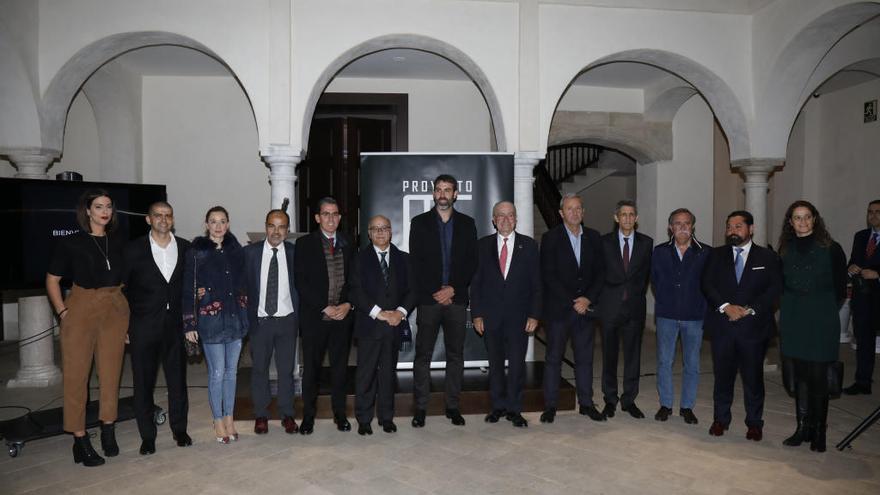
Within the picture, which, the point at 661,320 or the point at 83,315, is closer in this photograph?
the point at 83,315

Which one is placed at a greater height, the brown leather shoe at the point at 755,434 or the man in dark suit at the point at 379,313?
the man in dark suit at the point at 379,313

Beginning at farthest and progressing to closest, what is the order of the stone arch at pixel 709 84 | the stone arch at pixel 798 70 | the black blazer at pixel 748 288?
the stone arch at pixel 709 84, the stone arch at pixel 798 70, the black blazer at pixel 748 288

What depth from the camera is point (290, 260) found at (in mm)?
4465

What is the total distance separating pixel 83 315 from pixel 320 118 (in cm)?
541

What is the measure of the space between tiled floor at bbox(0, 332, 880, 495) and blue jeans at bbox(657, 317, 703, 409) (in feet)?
0.69

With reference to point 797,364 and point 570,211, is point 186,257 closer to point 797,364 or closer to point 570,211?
point 570,211

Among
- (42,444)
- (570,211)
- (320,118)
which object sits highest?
(320,118)

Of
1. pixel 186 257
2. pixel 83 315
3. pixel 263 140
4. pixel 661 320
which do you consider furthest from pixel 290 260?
pixel 661 320

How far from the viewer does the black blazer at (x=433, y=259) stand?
4.54m

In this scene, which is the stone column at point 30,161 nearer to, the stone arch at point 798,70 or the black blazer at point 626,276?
the black blazer at point 626,276

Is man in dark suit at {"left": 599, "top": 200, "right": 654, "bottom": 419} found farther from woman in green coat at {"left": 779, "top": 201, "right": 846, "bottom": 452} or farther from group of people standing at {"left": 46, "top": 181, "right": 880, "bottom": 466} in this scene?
woman in green coat at {"left": 779, "top": 201, "right": 846, "bottom": 452}

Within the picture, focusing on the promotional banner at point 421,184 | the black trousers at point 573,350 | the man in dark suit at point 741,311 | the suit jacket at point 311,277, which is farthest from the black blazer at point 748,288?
the suit jacket at point 311,277

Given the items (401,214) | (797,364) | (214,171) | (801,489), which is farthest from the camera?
(214,171)

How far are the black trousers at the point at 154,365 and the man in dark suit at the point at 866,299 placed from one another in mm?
5757
